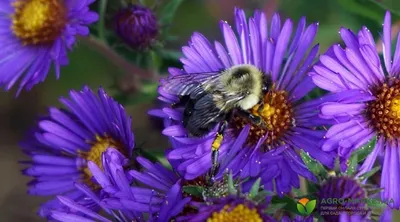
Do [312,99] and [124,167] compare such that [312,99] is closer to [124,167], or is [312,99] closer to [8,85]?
[124,167]

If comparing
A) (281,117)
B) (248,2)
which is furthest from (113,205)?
(248,2)

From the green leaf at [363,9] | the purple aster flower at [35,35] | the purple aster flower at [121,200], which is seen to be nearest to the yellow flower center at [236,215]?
A: the purple aster flower at [121,200]

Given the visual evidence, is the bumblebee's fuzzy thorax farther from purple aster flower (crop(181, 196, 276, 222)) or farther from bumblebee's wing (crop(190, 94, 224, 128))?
purple aster flower (crop(181, 196, 276, 222))

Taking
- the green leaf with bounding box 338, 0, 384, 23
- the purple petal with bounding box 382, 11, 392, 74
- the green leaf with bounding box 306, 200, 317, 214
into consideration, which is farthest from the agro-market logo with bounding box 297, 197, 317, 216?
the green leaf with bounding box 338, 0, 384, 23

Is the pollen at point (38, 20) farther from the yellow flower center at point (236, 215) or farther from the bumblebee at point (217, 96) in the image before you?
the yellow flower center at point (236, 215)

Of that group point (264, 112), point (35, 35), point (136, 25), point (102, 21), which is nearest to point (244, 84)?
point (264, 112)
